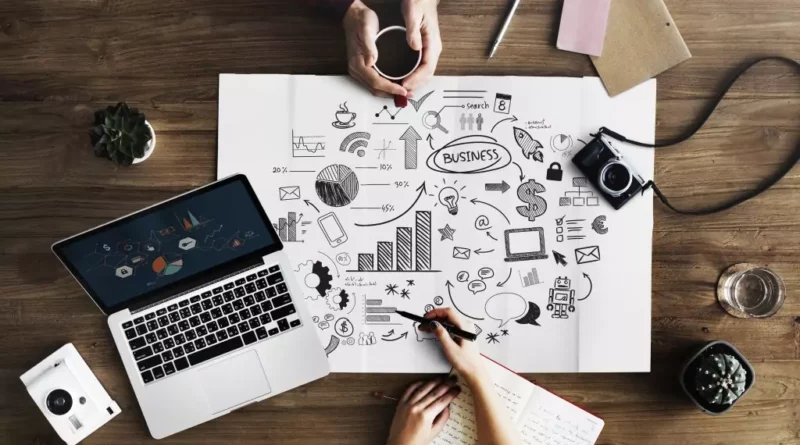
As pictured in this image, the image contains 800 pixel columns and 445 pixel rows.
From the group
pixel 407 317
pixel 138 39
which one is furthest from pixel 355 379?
pixel 138 39

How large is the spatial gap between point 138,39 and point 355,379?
638mm

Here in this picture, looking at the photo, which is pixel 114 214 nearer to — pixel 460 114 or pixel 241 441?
pixel 241 441

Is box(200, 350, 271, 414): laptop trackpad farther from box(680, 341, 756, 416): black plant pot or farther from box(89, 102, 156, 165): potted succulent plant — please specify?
box(680, 341, 756, 416): black plant pot


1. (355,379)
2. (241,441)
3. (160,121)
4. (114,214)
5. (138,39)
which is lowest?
(241,441)

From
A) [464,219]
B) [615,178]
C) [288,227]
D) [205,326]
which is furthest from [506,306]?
[205,326]

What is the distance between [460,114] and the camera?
3.12 ft

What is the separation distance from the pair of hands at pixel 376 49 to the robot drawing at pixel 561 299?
38 cm

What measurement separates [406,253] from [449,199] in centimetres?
11

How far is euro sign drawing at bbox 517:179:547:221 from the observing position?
95 centimetres

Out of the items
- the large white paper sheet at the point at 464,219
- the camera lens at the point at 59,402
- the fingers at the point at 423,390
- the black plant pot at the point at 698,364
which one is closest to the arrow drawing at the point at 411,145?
the large white paper sheet at the point at 464,219

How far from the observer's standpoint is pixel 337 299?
947 mm

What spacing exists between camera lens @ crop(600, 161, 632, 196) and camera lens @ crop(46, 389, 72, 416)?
0.88 m

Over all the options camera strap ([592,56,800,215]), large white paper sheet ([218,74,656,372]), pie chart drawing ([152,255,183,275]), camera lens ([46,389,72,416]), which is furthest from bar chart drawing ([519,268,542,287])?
camera lens ([46,389,72,416])

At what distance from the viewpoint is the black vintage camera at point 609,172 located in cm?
93
